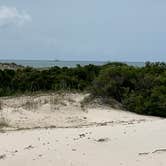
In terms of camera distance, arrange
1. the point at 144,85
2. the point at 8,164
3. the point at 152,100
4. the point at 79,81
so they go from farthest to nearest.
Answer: the point at 79,81 < the point at 144,85 < the point at 152,100 < the point at 8,164

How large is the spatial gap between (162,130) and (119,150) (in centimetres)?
146

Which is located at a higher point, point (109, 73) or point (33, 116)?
point (109, 73)

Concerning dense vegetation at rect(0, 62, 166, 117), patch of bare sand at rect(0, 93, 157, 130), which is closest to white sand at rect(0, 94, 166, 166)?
patch of bare sand at rect(0, 93, 157, 130)

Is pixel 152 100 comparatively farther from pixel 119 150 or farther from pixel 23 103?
pixel 119 150

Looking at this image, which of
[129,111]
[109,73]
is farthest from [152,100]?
[109,73]

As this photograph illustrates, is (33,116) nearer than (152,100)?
Yes

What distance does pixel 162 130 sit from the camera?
9859 mm

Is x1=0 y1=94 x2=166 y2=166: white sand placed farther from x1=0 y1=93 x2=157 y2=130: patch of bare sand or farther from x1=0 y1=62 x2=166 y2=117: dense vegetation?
x1=0 y1=62 x2=166 y2=117: dense vegetation

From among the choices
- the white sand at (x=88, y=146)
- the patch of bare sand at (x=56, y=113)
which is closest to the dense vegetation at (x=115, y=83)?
the patch of bare sand at (x=56, y=113)

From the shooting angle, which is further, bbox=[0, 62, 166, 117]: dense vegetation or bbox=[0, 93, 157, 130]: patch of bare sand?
bbox=[0, 62, 166, 117]: dense vegetation

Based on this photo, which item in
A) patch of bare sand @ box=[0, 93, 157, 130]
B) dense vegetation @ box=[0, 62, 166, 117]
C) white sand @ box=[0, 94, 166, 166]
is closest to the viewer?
white sand @ box=[0, 94, 166, 166]

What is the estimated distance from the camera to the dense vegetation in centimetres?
1689

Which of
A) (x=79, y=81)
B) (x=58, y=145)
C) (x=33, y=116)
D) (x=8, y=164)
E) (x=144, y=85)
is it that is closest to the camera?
(x=8, y=164)

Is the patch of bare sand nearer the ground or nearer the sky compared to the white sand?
nearer the ground
